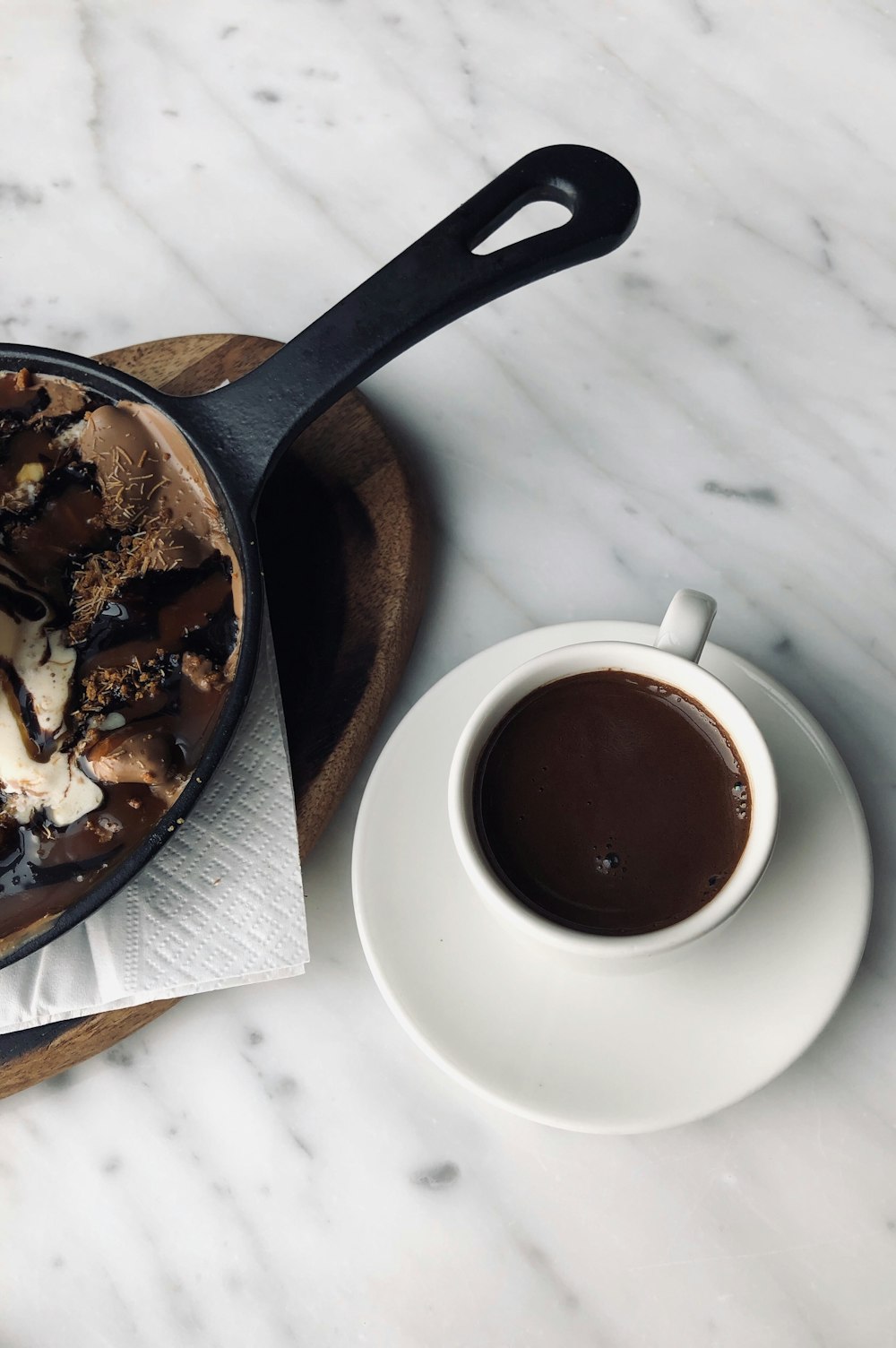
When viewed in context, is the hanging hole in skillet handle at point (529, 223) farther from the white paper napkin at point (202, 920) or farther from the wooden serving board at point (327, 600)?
the white paper napkin at point (202, 920)

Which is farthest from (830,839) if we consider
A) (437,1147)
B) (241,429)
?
(241,429)

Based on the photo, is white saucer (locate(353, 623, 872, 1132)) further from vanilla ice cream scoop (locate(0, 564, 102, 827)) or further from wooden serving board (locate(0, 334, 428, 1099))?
vanilla ice cream scoop (locate(0, 564, 102, 827))

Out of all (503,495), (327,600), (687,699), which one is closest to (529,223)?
(503,495)

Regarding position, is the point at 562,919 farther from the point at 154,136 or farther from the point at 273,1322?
the point at 154,136

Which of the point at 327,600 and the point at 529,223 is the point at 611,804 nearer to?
the point at 327,600

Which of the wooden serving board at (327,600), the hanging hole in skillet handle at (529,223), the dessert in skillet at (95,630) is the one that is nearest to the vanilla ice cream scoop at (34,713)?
the dessert in skillet at (95,630)
